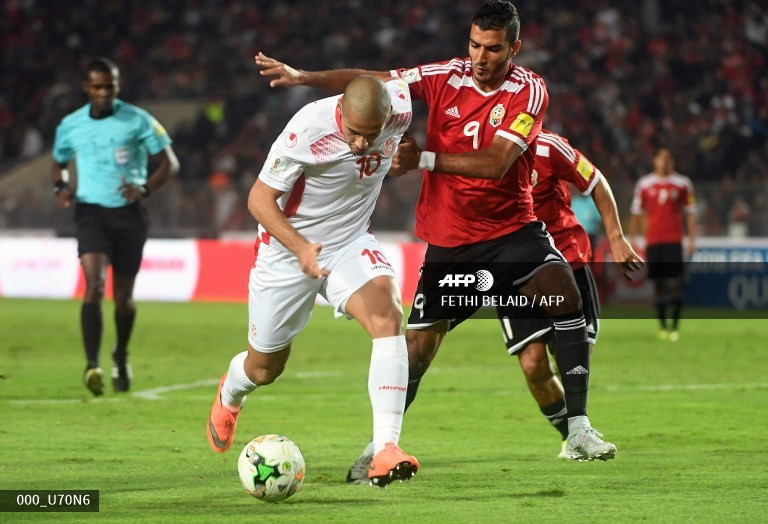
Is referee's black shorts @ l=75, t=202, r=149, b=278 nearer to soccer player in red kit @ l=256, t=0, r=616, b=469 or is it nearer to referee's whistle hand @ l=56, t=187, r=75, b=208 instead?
referee's whistle hand @ l=56, t=187, r=75, b=208

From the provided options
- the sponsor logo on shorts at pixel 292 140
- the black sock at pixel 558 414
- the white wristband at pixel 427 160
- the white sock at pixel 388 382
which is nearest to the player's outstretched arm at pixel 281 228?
the sponsor logo on shorts at pixel 292 140

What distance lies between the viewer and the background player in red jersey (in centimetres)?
1584

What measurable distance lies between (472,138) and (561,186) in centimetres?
105

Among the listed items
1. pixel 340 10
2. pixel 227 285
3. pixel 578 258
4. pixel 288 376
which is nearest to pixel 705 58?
pixel 340 10

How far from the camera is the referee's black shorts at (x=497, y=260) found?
21.9ft

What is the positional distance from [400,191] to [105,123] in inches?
418

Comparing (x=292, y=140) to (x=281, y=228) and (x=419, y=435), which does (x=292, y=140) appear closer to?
(x=281, y=228)

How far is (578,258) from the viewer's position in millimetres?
7586

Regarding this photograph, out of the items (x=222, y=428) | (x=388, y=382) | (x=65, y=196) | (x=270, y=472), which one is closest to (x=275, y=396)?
(x=65, y=196)

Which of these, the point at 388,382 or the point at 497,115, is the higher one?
the point at 497,115

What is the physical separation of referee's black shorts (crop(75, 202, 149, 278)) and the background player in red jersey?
25.0 ft

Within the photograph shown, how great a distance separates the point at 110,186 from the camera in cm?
1020

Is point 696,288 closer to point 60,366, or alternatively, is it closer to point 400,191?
point 400,191

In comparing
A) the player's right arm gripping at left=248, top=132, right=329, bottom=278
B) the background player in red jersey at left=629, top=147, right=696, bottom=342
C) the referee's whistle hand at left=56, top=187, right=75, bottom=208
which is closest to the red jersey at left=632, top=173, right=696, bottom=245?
the background player in red jersey at left=629, top=147, right=696, bottom=342
